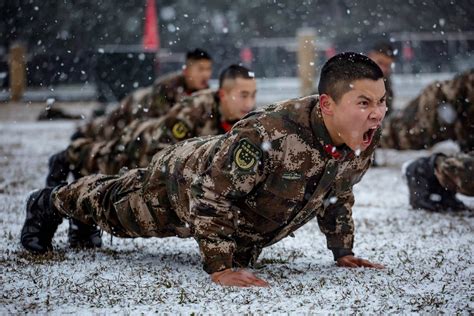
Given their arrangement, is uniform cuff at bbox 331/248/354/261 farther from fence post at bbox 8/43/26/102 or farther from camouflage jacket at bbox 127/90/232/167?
fence post at bbox 8/43/26/102

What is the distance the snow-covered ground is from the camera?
2789mm

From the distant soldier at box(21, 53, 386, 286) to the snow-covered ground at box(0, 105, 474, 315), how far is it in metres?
0.18

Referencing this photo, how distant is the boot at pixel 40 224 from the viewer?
3.75 meters

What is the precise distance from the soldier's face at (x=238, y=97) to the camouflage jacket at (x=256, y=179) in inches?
64.8

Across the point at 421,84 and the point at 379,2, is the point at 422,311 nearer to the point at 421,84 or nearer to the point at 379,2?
the point at 421,84

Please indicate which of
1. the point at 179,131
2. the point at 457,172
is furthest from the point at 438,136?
the point at 179,131

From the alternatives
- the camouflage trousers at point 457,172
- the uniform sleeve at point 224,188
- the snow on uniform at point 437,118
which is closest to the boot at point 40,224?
the uniform sleeve at point 224,188

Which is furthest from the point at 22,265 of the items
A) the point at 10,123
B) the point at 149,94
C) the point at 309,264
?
the point at 10,123

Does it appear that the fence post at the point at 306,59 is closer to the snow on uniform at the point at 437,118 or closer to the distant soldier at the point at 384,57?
the distant soldier at the point at 384,57

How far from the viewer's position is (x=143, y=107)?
7.07 metres

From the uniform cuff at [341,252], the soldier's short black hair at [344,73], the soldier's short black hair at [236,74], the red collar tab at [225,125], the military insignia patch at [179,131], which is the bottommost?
the uniform cuff at [341,252]

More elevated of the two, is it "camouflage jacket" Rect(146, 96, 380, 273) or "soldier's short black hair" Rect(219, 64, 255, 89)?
"soldier's short black hair" Rect(219, 64, 255, 89)

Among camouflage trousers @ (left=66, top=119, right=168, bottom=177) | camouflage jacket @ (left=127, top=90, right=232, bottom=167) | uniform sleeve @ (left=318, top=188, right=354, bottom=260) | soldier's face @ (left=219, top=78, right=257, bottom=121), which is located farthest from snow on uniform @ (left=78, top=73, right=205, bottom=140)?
uniform sleeve @ (left=318, top=188, right=354, bottom=260)

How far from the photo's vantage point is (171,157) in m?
3.39
